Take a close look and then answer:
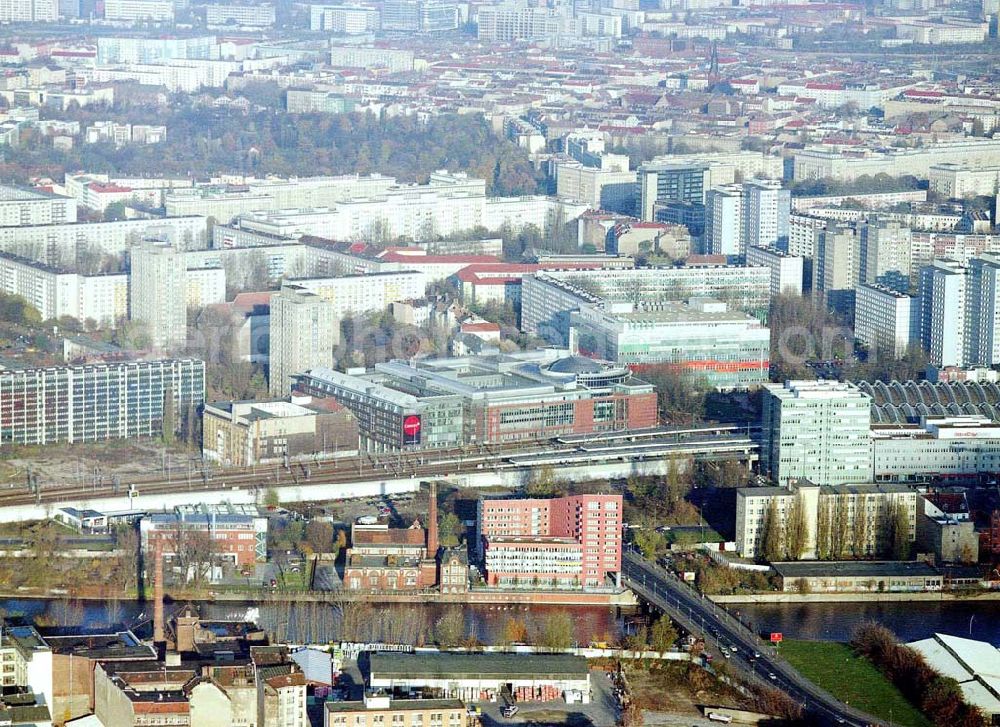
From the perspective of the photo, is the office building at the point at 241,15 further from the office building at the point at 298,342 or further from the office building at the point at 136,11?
the office building at the point at 298,342

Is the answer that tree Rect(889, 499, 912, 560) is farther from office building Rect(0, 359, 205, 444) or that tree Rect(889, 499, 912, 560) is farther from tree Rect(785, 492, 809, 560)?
office building Rect(0, 359, 205, 444)

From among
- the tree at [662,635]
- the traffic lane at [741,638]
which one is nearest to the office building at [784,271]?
the traffic lane at [741,638]

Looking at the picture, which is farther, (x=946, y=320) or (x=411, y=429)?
(x=946, y=320)

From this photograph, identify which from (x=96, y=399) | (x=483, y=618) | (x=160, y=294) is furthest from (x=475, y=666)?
(x=160, y=294)

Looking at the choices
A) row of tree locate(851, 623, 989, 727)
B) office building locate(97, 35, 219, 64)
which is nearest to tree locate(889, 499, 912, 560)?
row of tree locate(851, 623, 989, 727)

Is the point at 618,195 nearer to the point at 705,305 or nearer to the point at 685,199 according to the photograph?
the point at 685,199

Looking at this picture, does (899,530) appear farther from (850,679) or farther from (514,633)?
(514,633)
